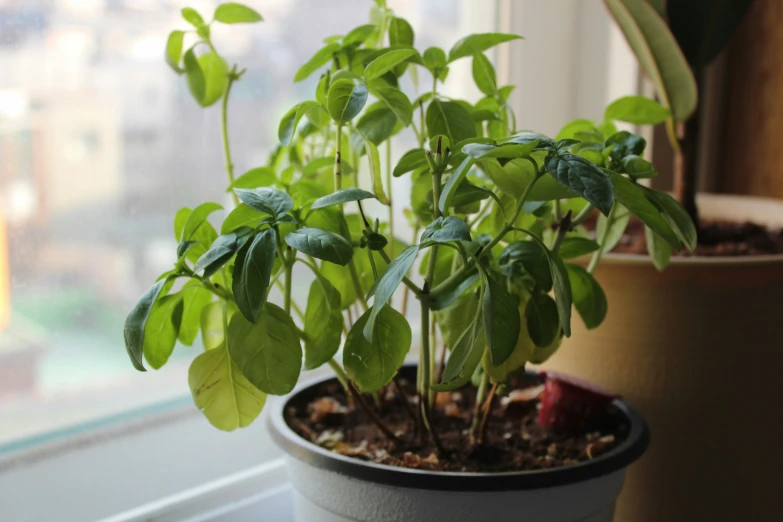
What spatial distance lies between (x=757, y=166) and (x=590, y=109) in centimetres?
32

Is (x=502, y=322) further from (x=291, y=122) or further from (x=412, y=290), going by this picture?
(x=291, y=122)

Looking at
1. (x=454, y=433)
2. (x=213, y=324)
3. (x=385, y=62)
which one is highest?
(x=385, y=62)

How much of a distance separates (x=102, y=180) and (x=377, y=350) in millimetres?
452

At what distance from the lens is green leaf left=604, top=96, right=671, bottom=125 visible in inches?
26.9

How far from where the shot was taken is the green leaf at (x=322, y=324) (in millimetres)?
581

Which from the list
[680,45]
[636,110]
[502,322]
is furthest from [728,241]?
[502,322]

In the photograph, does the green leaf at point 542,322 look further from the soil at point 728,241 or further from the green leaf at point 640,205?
the soil at point 728,241

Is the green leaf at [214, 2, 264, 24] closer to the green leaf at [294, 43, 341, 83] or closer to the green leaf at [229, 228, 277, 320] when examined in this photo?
the green leaf at [294, 43, 341, 83]

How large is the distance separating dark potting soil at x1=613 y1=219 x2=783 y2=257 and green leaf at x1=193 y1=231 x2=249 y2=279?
0.56m

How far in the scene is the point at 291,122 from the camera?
58cm

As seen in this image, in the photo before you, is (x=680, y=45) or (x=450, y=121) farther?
(x=680, y=45)

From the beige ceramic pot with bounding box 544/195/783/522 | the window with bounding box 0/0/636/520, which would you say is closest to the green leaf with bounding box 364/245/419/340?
the beige ceramic pot with bounding box 544/195/783/522

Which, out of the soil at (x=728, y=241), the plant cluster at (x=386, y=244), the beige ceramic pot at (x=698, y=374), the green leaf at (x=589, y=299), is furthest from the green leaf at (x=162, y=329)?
the soil at (x=728, y=241)

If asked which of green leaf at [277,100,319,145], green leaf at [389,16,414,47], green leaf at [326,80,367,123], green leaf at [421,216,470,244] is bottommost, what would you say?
green leaf at [421,216,470,244]
